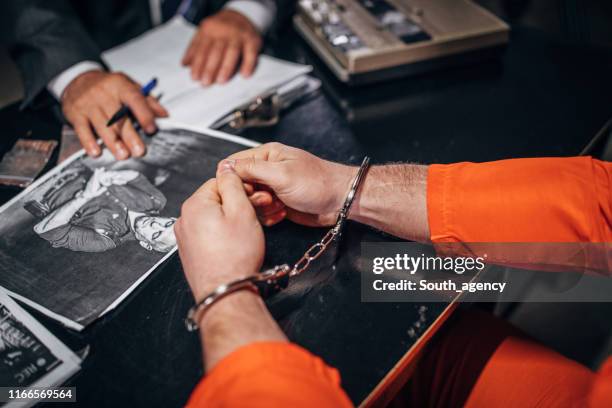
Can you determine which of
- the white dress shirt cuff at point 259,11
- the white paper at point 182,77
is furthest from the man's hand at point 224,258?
the white dress shirt cuff at point 259,11

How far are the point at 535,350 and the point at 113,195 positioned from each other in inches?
31.9

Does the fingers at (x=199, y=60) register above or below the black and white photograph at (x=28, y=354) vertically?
above

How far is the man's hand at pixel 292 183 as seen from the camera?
2.22 feet

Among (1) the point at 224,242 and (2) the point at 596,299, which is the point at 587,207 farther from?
(2) the point at 596,299

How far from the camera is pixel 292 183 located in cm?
68

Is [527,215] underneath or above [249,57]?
underneath

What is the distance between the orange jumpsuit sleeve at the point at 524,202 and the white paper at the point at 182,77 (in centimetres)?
52

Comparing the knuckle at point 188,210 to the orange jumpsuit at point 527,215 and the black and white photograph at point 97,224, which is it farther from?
the orange jumpsuit at point 527,215

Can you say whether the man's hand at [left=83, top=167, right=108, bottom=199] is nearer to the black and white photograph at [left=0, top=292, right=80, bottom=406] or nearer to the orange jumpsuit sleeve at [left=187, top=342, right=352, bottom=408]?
the black and white photograph at [left=0, top=292, right=80, bottom=406]

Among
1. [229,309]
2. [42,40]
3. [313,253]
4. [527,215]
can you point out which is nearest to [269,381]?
[229,309]

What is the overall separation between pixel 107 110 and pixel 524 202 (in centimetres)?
84

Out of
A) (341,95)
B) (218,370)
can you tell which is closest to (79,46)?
(341,95)

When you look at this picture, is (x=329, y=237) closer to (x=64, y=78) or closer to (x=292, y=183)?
(x=292, y=183)

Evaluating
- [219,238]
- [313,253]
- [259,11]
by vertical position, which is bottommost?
[313,253]
